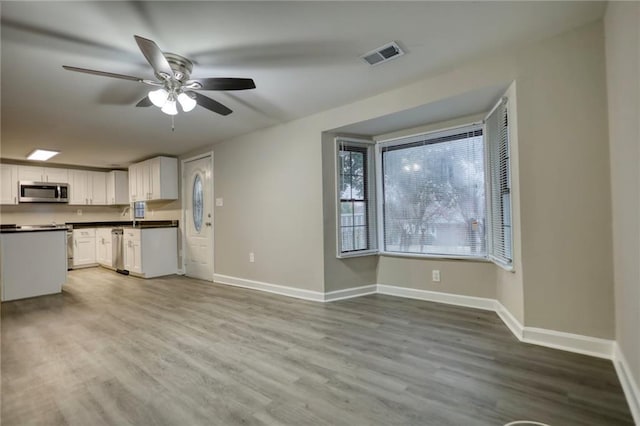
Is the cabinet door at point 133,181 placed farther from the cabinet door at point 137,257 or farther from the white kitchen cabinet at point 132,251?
the cabinet door at point 137,257

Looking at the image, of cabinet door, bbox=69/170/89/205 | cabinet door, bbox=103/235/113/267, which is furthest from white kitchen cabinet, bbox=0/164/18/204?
cabinet door, bbox=103/235/113/267

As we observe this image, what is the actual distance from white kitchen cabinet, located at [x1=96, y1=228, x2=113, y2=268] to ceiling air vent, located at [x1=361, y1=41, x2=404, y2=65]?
21.3 ft

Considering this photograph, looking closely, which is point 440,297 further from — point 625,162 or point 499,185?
point 625,162

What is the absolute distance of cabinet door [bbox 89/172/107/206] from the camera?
7.18 meters

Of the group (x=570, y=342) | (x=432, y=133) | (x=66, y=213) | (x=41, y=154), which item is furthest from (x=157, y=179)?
(x=570, y=342)

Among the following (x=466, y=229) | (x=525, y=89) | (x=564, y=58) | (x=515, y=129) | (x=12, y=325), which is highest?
(x=564, y=58)

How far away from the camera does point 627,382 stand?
1761mm

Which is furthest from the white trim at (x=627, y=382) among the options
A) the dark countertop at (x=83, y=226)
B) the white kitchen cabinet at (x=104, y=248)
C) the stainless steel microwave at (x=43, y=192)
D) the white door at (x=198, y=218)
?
the stainless steel microwave at (x=43, y=192)

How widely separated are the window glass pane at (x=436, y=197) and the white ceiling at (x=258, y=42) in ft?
1.98

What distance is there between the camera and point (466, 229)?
346 centimetres

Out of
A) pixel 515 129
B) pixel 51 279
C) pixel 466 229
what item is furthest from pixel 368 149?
pixel 51 279

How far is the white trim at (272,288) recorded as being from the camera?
12.6 ft

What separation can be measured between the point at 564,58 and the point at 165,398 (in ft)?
11.5

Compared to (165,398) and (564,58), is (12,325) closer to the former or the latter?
(165,398)
